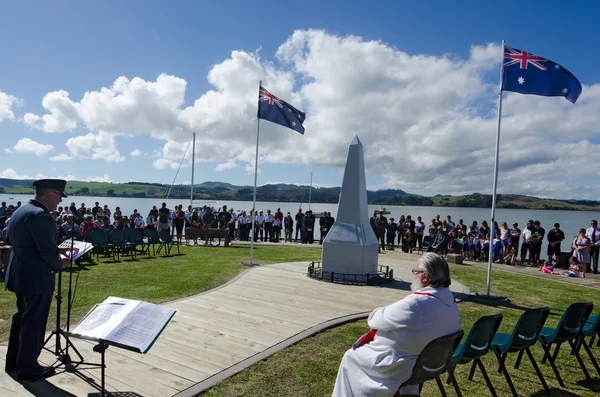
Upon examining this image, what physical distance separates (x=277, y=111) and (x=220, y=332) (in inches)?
332

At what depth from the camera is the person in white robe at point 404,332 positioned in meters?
2.96

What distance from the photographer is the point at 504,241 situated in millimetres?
17922

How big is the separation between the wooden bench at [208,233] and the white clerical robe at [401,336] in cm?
1659

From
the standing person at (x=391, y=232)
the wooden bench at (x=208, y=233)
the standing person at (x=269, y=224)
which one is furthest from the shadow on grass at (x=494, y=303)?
the standing person at (x=269, y=224)

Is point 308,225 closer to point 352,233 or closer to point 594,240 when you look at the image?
point 352,233

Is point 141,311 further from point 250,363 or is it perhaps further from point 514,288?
point 514,288

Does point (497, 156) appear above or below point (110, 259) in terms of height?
above

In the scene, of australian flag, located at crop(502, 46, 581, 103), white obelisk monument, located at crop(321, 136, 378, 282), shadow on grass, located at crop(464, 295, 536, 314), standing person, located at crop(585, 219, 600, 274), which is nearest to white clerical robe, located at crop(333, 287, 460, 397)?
shadow on grass, located at crop(464, 295, 536, 314)

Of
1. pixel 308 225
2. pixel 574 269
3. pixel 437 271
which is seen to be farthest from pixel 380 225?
pixel 437 271

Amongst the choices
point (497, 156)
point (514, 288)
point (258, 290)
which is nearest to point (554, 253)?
point (514, 288)

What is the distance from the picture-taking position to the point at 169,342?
536cm

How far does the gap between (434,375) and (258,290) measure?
598 cm

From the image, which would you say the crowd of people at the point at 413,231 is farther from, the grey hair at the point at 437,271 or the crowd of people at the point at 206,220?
the grey hair at the point at 437,271

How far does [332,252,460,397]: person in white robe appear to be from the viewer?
296cm
